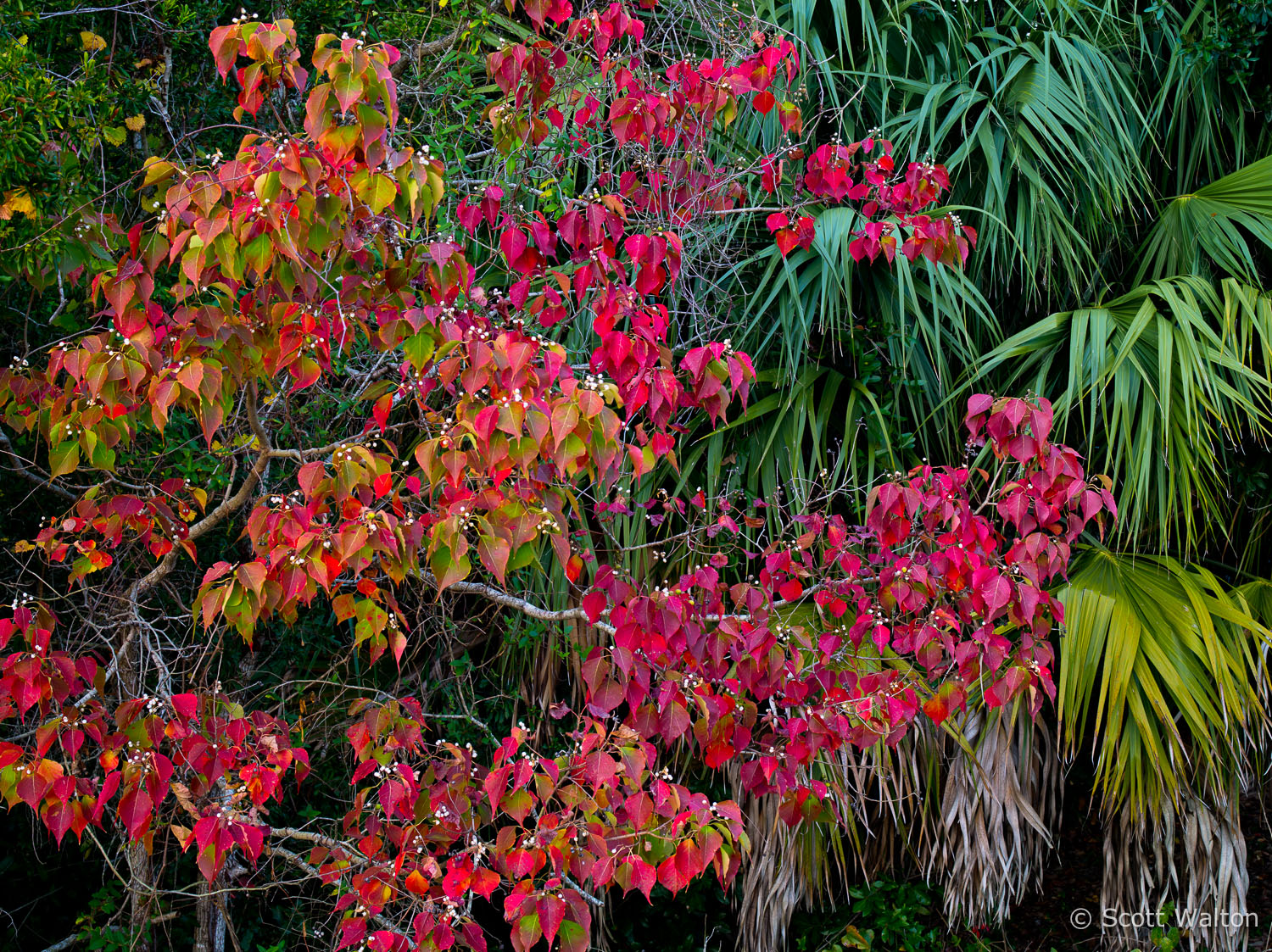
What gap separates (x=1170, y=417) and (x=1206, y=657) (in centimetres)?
71

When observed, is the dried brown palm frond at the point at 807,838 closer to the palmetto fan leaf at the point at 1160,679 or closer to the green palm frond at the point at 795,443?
the palmetto fan leaf at the point at 1160,679

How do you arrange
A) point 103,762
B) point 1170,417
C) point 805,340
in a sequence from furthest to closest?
point 805,340 < point 1170,417 < point 103,762

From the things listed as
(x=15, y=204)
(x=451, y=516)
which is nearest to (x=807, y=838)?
(x=451, y=516)

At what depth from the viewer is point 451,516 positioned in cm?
181

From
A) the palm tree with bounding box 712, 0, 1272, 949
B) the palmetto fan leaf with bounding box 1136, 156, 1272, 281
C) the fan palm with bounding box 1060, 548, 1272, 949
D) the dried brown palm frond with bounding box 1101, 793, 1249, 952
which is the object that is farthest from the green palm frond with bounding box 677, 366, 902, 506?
the dried brown palm frond with bounding box 1101, 793, 1249, 952

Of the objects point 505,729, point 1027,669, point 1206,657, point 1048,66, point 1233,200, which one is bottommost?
point 505,729

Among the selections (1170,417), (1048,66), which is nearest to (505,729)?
(1170,417)

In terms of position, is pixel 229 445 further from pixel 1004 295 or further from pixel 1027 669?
pixel 1004 295

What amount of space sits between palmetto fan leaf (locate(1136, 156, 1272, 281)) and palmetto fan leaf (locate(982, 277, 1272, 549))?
0.48 ft

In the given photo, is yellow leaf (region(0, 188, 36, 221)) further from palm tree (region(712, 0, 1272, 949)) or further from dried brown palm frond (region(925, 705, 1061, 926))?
dried brown palm frond (region(925, 705, 1061, 926))

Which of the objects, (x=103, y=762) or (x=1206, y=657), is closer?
(x=103, y=762)

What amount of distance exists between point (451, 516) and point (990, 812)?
212 centimetres

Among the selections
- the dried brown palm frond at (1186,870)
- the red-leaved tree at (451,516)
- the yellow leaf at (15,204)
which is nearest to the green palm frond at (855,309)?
the red-leaved tree at (451,516)

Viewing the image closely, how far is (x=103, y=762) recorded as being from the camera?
1997mm
